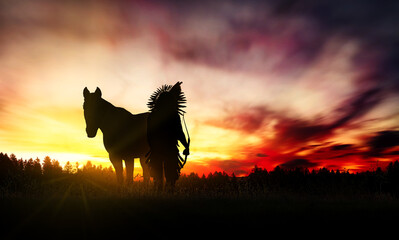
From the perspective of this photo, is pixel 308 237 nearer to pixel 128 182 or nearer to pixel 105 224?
pixel 105 224

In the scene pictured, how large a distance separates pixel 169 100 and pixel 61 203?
5372 millimetres

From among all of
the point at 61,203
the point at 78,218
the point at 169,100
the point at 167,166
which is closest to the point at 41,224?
the point at 78,218

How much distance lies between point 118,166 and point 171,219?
7507 millimetres

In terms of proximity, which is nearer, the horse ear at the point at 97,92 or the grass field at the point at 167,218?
the grass field at the point at 167,218

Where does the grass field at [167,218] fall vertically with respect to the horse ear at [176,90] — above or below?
below

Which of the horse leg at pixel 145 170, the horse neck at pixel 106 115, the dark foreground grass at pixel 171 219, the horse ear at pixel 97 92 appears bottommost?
the dark foreground grass at pixel 171 219

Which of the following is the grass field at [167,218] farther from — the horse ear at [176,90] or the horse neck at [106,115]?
the horse neck at [106,115]

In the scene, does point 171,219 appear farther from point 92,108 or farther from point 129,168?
point 92,108

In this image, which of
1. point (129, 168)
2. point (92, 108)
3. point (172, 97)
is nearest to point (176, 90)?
point (172, 97)

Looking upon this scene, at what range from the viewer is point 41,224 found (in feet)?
22.7

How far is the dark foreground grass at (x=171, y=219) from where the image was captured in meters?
6.27

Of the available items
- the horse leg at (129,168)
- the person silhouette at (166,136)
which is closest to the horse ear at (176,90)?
the person silhouette at (166,136)

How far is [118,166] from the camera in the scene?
1386 centimetres

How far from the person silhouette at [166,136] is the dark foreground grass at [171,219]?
8.79 feet
